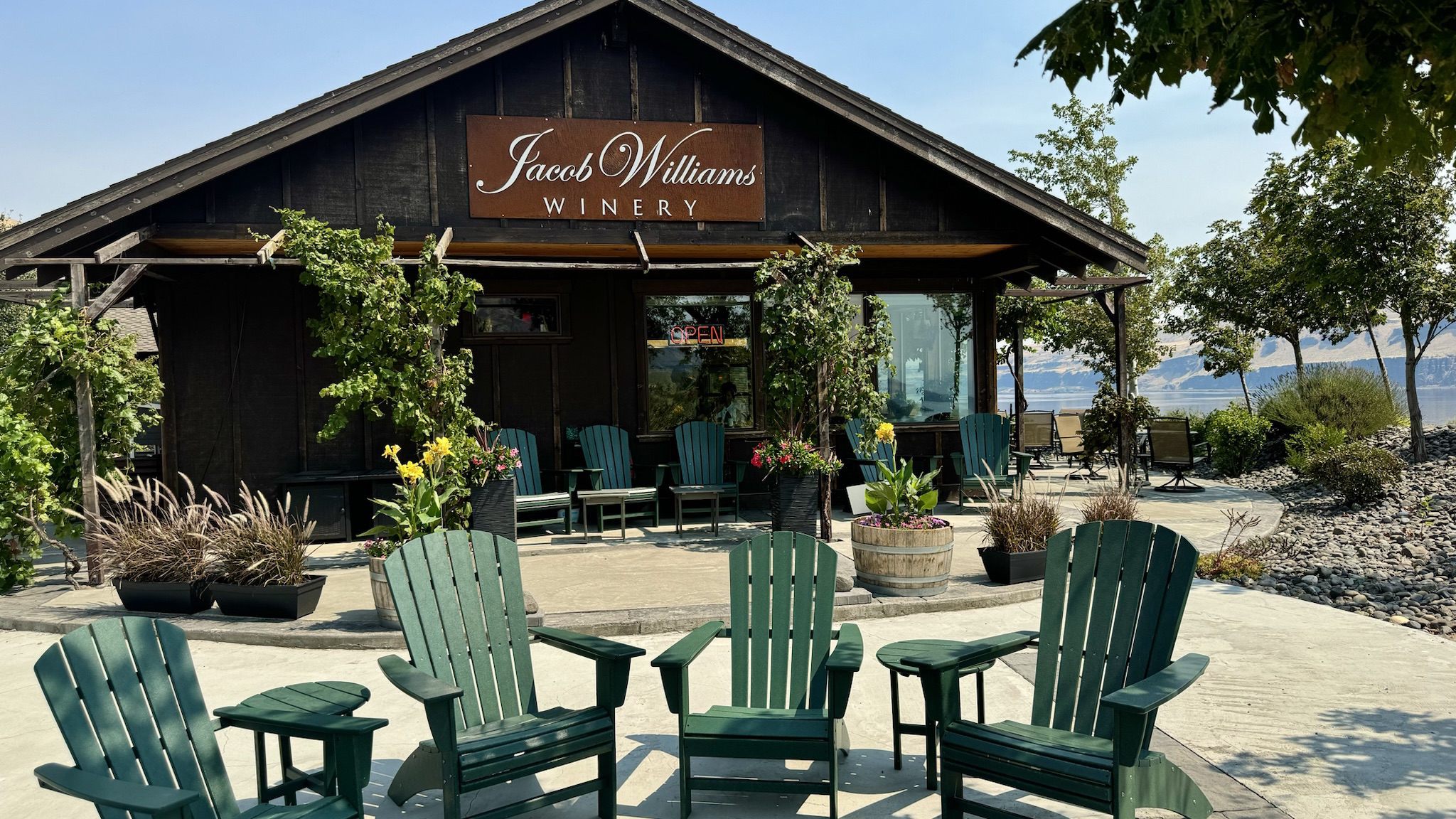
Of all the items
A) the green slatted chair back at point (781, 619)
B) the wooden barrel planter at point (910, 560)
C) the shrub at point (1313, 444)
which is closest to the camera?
the green slatted chair back at point (781, 619)

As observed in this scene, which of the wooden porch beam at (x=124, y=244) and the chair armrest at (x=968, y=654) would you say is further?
the wooden porch beam at (x=124, y=244)

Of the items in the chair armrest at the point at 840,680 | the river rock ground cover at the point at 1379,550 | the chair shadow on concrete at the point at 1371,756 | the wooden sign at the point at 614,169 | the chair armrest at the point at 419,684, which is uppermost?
the wooden sign at the point at 614,169

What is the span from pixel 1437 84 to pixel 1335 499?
9214 millimetres

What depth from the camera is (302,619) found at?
5852mm

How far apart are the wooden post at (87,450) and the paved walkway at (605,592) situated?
269 mm

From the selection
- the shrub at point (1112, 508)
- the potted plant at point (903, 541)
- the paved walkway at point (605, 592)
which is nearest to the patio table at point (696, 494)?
the paved walkway at point (605, 592)

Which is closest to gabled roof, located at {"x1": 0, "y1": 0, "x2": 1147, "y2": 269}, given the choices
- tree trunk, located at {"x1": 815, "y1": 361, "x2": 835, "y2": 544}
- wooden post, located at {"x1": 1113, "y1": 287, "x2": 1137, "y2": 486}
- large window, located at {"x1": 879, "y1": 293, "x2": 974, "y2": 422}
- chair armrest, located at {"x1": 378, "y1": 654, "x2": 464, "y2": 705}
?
wooden post, located at {"x1": 1113, "y1": 287, "x2": 1137, "y2": 486}

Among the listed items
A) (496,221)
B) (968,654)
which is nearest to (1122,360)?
(496,221)

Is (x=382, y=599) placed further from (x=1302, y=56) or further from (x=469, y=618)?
(x=1302, y=56)

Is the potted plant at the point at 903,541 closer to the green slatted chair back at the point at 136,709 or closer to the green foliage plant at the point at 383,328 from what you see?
the green foliage plant at the point at 383,328

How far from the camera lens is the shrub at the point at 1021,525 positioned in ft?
21.7

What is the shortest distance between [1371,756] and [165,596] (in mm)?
6371

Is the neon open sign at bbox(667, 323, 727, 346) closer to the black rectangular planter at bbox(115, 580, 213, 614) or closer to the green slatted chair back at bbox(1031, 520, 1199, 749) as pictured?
the black rectangular planter at bbox(115, 580, 213, 614)

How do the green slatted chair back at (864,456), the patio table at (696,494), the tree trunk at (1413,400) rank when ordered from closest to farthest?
the patio table at (696,494) → the green slatted chair back at (864,456) → the tree trunk at (1413,400)
